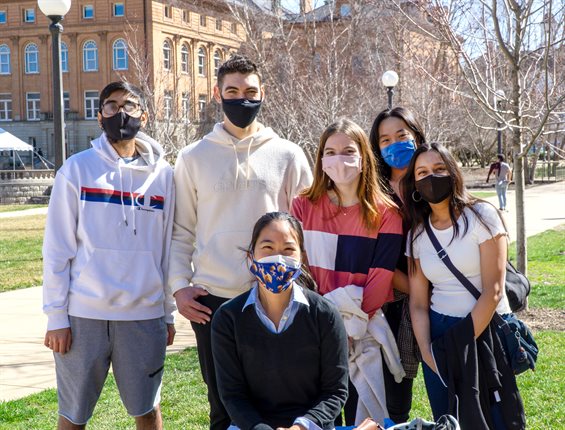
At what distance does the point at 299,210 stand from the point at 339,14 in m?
30.1

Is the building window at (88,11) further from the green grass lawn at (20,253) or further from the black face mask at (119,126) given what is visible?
the black face mask at (119,126)

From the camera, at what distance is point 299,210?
4.15 meters

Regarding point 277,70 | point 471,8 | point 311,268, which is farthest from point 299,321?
point 277,70

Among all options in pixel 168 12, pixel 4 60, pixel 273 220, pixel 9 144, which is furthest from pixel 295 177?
pixel 4 60

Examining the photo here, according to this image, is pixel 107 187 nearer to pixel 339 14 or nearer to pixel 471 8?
pixel 471 8

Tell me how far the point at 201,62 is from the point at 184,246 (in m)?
64.5

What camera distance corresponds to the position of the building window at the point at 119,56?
216 ft

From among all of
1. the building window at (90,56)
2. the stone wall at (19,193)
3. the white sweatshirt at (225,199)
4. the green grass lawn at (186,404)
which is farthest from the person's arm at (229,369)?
the building window at (90,56)

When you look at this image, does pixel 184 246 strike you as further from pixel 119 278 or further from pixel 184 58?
pixel 184 58

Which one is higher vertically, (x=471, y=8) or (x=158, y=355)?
(x=471, y=8)

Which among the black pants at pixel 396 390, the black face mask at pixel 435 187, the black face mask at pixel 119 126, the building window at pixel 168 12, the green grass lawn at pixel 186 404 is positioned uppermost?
the building window at pixel 168 12

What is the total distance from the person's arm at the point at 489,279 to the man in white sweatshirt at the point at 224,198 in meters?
1.18

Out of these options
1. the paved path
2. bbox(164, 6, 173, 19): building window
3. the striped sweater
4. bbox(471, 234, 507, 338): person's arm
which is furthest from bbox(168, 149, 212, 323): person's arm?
bbox(164, 6, 173, 19): building window

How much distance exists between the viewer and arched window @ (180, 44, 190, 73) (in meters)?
65.0
